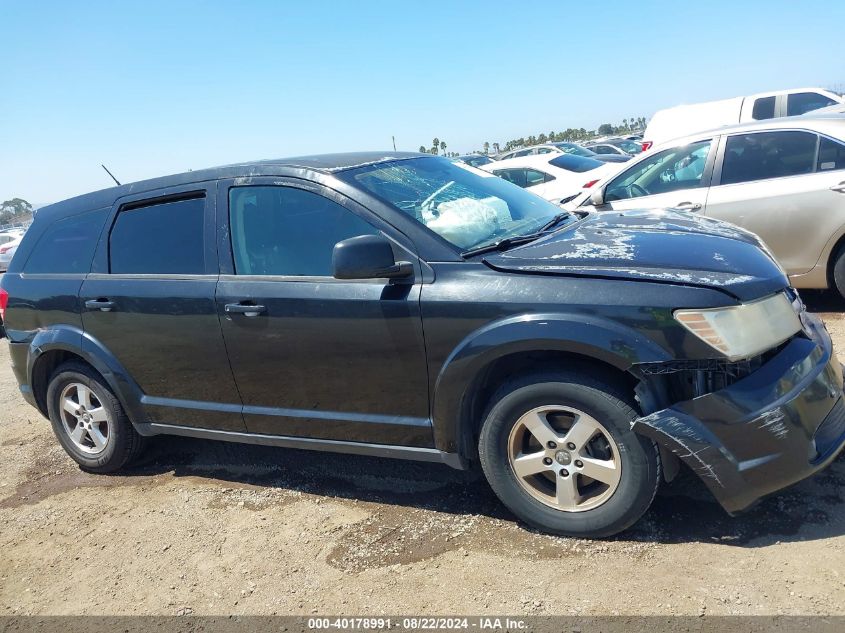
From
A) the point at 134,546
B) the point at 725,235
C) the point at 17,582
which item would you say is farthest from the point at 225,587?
the point at 725,235

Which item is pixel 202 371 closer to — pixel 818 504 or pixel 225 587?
pixel 225 587

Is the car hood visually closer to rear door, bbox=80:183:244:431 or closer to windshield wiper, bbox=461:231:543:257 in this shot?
windshield wiper, bbox=461:231:543:257

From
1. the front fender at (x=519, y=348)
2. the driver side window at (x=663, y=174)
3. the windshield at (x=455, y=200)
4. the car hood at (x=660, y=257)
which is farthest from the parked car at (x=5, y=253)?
the car hood at (x=660, y=257)

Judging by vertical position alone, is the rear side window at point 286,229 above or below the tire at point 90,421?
above

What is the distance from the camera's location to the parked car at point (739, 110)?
13.1 meters

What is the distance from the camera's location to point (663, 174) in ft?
21.0

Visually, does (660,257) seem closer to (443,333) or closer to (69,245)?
(443,333)

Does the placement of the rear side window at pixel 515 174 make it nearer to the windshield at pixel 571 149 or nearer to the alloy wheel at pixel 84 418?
the alloy wheel at pixel 84 418

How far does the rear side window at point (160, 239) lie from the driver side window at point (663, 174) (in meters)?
4.22

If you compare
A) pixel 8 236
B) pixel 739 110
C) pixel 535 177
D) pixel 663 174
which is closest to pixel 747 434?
pixel 663 174

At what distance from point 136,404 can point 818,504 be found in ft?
12.3

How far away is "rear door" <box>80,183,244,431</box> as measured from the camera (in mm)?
3811

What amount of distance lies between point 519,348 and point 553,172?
10.3m

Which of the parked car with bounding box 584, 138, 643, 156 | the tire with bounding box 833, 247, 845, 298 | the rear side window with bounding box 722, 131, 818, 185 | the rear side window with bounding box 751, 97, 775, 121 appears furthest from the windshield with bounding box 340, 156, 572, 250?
the parked car with bounding box 584, 138, 643, 156
